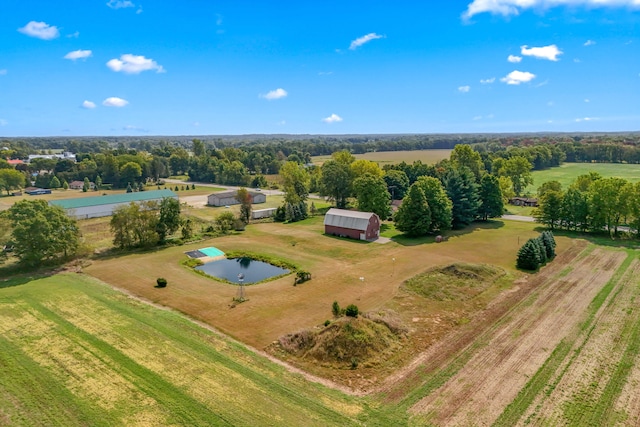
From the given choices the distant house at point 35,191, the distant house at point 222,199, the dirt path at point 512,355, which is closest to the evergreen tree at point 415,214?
the dirt path at point 512,355

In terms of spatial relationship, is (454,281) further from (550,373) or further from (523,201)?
(523,201)

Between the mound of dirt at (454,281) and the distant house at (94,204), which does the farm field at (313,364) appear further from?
the distant house at (94,204)

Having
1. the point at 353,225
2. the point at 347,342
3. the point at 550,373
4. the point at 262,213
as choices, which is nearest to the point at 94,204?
the point at 262,213

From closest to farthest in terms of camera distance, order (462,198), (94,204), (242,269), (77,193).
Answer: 1. (242,269)
2. (462,198)
3. (94,204)
4. (77,193)

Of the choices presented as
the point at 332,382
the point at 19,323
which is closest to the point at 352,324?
the point at 332,382

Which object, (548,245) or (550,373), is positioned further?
(548,245)

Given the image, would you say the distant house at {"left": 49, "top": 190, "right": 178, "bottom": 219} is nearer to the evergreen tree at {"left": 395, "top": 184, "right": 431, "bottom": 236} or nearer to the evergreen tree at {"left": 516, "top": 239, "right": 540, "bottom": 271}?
the evergreen tree at {"left": 395, "top": 184, "right": 431, "bottom": 236}

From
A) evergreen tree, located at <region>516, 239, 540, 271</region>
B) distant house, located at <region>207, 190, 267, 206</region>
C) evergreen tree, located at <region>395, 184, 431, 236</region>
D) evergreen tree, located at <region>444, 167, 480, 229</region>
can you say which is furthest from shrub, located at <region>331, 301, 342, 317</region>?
distant house, located at <region>207, 190, 267, 206</region>

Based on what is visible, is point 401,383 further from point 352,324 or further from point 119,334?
point 119,334
